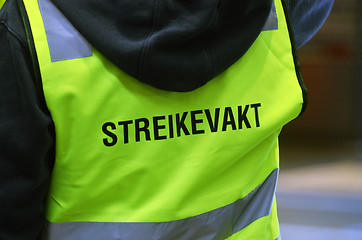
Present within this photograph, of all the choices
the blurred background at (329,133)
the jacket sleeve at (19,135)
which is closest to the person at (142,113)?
the jacket sleeve at (19,135)

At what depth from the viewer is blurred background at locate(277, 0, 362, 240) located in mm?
3322

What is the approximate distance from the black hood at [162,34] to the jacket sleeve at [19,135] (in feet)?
0.30

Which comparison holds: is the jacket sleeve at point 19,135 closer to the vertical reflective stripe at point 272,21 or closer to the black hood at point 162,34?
the black hood at point 162,34

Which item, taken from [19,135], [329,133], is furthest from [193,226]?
[329,133]

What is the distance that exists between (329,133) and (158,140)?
3214 millimetres

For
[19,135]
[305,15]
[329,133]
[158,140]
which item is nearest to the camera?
[19,135]

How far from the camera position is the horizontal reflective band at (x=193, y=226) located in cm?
91

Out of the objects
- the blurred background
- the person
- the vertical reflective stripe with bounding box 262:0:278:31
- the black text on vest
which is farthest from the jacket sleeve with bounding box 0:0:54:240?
the blurred background

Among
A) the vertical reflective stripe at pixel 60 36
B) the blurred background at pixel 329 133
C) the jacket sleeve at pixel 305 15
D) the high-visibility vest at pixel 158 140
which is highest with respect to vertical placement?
the vertical reflective stripe at pixel 60 36

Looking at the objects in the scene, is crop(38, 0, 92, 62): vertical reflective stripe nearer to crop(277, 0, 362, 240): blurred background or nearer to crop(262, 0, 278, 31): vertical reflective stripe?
crop(262, 0, 278, 31): vertical reflective stripe

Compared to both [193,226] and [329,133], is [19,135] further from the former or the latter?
[329,133]

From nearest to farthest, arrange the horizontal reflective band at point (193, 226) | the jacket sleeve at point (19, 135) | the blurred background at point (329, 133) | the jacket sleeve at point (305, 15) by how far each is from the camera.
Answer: the jacket sleeve at point (19, 135)
the horizontal reflective band at point (193, 226)
the jacket sleeve at point (305, 15)
the blurred background at point (329, 133)

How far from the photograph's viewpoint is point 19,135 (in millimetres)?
784

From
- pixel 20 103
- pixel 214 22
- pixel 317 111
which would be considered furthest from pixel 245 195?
pixel 317 111
